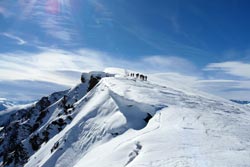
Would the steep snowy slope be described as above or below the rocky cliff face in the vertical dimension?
above

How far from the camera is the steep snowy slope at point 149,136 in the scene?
1271 centimetres

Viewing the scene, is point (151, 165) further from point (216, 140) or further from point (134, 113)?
point (134, 113)

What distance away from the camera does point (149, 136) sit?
16922 mm

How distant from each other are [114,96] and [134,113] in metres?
6.70

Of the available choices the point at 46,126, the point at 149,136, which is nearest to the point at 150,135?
the point at 149,136

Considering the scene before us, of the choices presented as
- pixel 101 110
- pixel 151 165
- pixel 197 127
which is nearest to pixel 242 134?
pixel 197 127

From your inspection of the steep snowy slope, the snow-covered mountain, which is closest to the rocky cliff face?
the snow-covered mountain

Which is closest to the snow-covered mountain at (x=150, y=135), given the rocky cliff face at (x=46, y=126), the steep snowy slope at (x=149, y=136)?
the steep snowy slope at (x=149, y=136)

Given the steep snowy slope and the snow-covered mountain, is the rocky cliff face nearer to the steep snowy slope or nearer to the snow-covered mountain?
the snow-covered mountain

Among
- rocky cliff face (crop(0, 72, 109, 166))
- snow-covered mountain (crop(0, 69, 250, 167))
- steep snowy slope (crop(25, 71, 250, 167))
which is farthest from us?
rocky cliff face (crop(0, 72, 109, 166))

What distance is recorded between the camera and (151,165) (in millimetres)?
11766

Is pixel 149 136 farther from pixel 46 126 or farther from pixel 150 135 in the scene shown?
pixel 46 126

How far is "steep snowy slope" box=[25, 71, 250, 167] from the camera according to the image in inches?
500

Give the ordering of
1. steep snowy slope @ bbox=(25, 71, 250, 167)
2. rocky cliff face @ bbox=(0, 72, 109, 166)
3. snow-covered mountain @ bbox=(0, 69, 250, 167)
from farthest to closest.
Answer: rocky cliff face @ bbox=(0, 72, 109, 166)
snow-covered mountain @ bbox=(0, 69, 250, 167)
steep snowy slope @ bbox=(25, 71, 250, 167)
